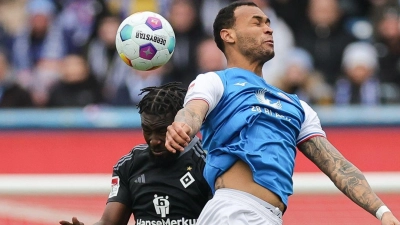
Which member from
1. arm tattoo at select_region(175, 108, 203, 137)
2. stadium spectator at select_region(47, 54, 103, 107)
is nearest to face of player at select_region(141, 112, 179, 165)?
arm tattoo at select_region(175, 108, 203, 137)

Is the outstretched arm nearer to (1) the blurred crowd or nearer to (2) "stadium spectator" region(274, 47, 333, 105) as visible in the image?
(2) "stadium spectator" region(274, 47, 333, 105)

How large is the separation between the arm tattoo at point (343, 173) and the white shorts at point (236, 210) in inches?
15.6

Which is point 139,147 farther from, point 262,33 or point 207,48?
point 207,48

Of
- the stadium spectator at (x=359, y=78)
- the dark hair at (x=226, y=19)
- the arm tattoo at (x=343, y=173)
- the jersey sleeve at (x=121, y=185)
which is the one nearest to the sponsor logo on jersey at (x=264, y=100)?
the arm tattoo at (x=343, y=173)

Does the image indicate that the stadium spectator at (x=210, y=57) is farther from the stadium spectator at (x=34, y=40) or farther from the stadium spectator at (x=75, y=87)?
the stadium spectator at (x=34, y=40)

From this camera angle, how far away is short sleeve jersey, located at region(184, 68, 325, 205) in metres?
4.62

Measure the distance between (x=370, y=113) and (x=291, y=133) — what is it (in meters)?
7.74

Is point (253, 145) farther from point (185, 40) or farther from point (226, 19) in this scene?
point (185, 40)

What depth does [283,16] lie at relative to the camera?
12.8 m

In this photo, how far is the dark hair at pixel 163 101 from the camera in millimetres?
5046

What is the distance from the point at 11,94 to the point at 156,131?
8.32 m

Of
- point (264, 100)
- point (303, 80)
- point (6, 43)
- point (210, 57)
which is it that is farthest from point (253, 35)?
point (6, 43)

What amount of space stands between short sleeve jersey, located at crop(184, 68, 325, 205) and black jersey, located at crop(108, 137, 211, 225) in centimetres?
30

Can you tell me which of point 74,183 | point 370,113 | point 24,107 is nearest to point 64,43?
point 24,107
